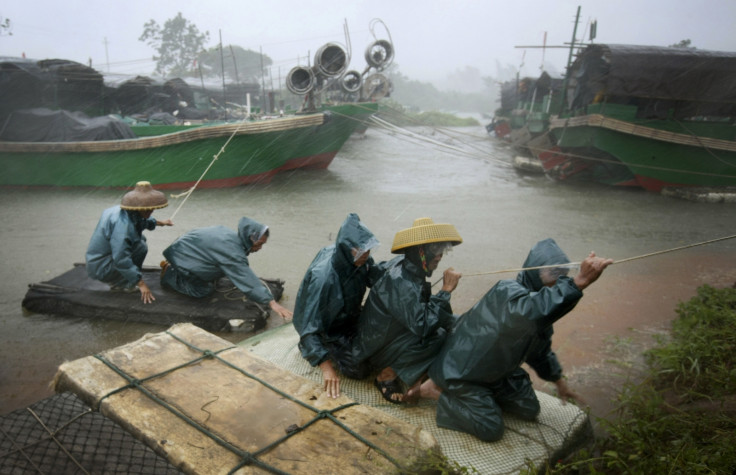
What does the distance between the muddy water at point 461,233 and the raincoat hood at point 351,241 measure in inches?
82.9

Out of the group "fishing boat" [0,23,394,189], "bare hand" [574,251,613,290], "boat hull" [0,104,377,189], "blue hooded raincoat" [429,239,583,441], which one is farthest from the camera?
"fishing boat" [0,23,394,189]

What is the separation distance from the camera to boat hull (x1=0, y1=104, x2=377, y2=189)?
11.0 m

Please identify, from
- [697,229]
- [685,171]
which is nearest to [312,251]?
[697,229]

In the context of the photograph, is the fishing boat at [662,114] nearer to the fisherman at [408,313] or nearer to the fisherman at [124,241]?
the fisherman at [408,313]

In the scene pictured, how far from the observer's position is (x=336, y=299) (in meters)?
2.96

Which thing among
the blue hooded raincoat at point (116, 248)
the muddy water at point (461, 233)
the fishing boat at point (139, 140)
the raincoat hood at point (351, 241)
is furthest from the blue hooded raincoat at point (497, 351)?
the fishing boat at point (139, 140)

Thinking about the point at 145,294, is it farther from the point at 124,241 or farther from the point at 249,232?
the point at 249,232

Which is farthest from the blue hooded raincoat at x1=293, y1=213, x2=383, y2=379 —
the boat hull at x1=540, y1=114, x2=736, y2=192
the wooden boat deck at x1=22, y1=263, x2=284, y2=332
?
the boat hull at x1=540, y1=114, x2=736, y2=192

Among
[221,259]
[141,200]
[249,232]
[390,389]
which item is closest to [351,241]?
[390,389]

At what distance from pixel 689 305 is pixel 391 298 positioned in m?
3.61

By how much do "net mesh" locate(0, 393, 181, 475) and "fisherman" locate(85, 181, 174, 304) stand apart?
2.52 metres

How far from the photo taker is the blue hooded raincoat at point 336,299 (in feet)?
9.34

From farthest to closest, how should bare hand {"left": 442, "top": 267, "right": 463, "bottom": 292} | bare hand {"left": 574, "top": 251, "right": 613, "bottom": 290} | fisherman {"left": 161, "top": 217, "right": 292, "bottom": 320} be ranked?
1. fisherman {"left": 161, "top": 217, "right": 292, "bottom": 320}
2. bare hand {"left": 442, "top": 267, "right": 463, "bottom": 292}
3. bare hand {"left": 574, "top": 251, "right": 613, "bottom": 290}

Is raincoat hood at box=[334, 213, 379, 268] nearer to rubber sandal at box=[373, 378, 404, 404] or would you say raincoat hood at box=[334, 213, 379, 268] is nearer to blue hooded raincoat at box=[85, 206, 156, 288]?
rubber sandal at box=[373, 378, 404, 404]
